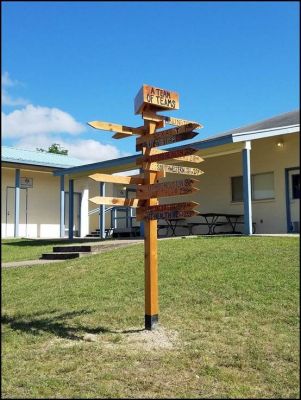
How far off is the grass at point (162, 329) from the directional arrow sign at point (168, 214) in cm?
93

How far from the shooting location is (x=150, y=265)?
196 inches

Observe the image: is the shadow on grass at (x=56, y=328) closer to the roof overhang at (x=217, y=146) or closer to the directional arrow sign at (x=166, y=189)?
the directional arrow sign at (x=166, y=189)

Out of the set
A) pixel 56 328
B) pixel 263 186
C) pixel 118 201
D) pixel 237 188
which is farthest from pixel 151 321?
pixel 237 188

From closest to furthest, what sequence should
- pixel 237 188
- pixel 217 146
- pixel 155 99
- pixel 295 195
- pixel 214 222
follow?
pixel 155 99
pixel 295 195
pixel 217 146
pixel 214 222
pixel 237 188

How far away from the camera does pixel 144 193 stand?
15.9ft

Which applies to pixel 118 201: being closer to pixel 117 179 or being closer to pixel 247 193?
pixel 117 179

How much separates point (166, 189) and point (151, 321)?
52.8 inches

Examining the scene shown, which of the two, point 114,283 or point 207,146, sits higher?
point 207,146

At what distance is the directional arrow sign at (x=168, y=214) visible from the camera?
437 cm

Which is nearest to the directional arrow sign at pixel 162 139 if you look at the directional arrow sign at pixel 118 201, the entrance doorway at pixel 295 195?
the directional arrow sign at pixel 118 201

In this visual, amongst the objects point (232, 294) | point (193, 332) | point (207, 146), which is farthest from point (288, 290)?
point (207, 146)

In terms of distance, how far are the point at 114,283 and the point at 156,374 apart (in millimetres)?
3251

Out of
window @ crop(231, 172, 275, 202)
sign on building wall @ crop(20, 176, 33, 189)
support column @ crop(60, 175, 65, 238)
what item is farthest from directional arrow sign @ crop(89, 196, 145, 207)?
sign on building wall @ crop(20, 176, 33, 189)

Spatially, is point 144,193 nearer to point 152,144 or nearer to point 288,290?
point 152,144
